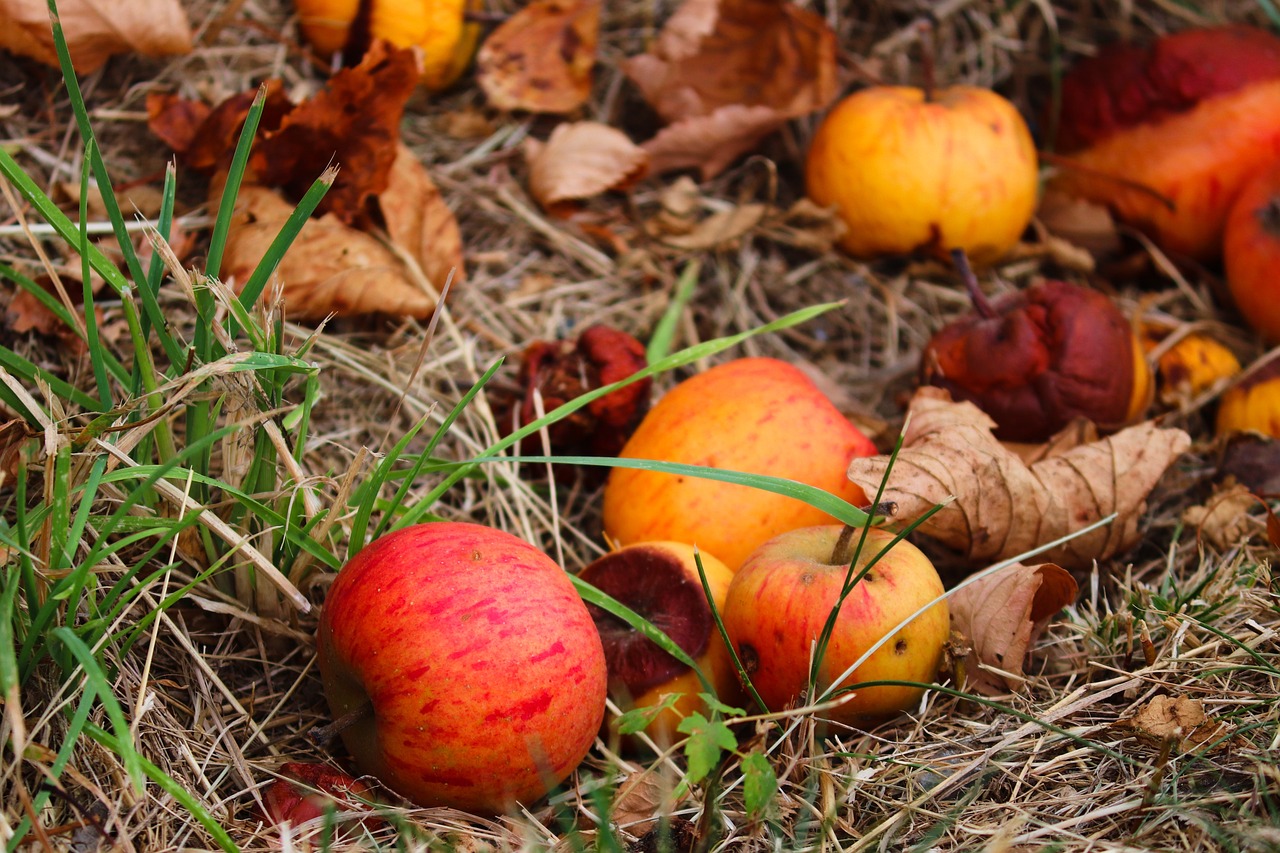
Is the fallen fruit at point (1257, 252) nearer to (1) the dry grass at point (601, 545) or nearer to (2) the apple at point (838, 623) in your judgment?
(1) the dry grass at point (601, 545)

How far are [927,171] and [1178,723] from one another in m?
1.73

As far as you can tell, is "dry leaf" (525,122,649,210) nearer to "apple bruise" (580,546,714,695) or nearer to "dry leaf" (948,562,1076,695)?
"apple bruise" (580,546,714,695)

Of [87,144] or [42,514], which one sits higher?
[87,144]

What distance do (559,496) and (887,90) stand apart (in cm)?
162

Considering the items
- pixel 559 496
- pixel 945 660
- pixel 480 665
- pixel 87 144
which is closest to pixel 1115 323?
pixel 945 660

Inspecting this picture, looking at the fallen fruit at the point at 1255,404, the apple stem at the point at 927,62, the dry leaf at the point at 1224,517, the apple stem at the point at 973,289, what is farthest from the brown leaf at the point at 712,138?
the dry leaf at the point at 1224,517

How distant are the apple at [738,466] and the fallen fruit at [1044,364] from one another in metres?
0.43

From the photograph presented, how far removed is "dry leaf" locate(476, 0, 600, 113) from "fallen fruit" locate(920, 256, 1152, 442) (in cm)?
141

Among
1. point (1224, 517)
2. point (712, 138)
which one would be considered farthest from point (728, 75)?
point (1224, 517)

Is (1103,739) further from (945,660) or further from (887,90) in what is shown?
(887,90)

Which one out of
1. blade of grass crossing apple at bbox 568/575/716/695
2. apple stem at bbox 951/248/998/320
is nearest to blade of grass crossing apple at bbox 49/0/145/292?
blade of grass crossing apple at bbox 568/575/716/695

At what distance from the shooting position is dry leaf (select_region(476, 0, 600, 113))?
120 inches

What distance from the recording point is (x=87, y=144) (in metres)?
1.56

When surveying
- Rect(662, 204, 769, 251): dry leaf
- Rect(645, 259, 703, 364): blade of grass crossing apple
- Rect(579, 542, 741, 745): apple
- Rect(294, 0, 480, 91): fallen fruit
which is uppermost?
Rect(294, 0, 480, 91): fallen fruit
